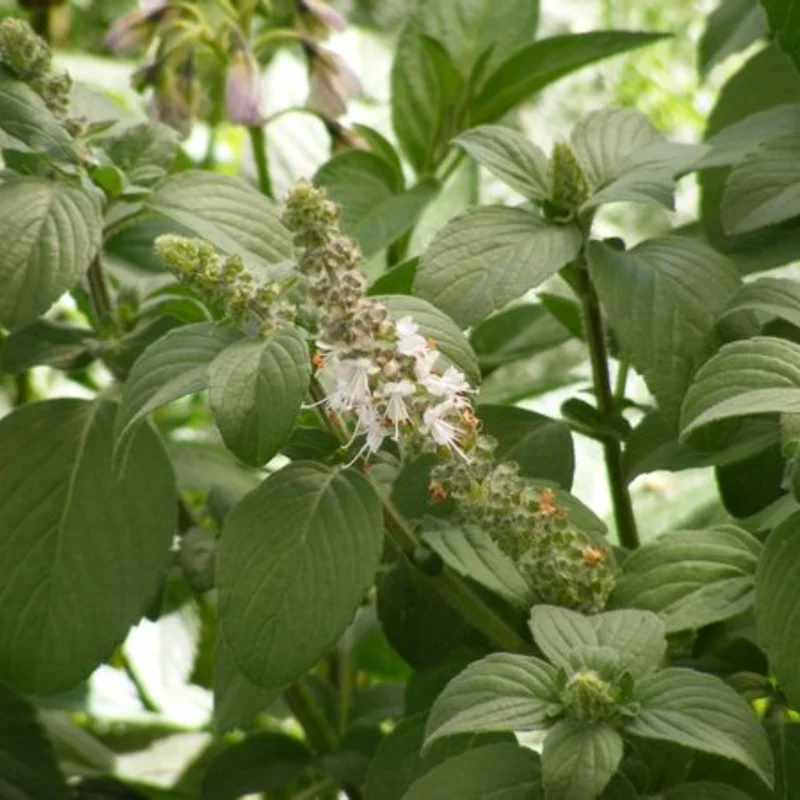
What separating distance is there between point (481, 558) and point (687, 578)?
0.27ft

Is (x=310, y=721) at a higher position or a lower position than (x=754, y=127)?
lower

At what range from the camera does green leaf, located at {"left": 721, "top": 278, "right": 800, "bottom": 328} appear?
0.71 metres

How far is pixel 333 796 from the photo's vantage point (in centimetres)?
97

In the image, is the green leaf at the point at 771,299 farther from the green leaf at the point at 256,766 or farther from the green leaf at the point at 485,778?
the green leaf at the point at 256,766

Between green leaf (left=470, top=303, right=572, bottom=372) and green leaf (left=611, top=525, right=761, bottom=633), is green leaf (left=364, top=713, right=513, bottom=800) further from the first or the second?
green leaf (left=470, top=303, right=572, bottom=372)

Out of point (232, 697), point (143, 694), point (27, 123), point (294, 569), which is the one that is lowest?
point (143, 694)

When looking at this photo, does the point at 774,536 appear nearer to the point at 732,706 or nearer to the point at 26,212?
the point at 732,706

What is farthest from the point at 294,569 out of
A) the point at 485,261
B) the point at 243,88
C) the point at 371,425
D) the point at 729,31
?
the point at 729,31

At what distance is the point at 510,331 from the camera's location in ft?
3.15

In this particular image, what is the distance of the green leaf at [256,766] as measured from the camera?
2.90 ft

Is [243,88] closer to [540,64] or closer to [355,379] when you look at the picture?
[540,64]

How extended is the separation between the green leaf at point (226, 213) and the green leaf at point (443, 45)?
1.05ft

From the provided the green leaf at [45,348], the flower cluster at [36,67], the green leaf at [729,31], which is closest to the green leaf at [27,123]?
the flower cluster at [36,67]

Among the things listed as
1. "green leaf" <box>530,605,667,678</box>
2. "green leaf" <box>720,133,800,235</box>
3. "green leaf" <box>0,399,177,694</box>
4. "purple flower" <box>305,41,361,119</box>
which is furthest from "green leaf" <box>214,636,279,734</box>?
"purple flower" <box>305,41,361,119</box>
